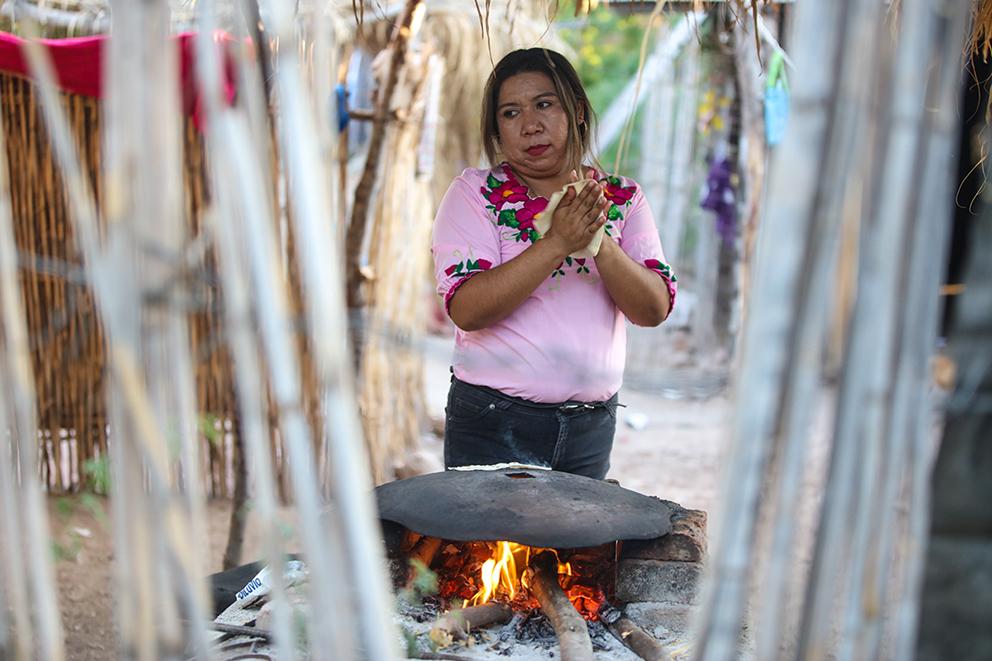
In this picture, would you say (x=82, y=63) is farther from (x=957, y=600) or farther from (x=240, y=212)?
(x=957, y=600)

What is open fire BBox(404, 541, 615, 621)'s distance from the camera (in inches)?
82.4

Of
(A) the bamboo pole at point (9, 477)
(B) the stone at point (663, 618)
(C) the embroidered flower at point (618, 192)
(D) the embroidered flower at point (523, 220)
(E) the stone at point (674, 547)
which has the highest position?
(C) the embroidered flower at point (618, 192)

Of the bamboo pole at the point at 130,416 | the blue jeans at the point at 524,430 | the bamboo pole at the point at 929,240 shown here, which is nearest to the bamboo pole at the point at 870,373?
the bamboo pole at the point at 929,240

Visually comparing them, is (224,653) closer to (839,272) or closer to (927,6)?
(839,272)

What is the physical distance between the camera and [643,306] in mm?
2189

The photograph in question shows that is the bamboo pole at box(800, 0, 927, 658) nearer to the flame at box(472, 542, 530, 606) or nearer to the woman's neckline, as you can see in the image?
the flame at box(472, 542, 530, 606)

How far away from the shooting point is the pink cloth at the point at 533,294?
2.21 metres

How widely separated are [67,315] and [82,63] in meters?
0.97

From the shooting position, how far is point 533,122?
222 centimetres

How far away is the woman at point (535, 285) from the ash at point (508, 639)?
45cm

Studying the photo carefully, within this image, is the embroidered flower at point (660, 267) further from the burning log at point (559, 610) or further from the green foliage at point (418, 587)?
the green foliage at point (418, 587)

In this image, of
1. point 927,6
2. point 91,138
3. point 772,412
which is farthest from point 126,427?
point 91,138

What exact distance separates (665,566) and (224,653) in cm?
88

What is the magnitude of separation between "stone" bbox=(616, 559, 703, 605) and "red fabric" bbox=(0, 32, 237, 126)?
7.32 ft
